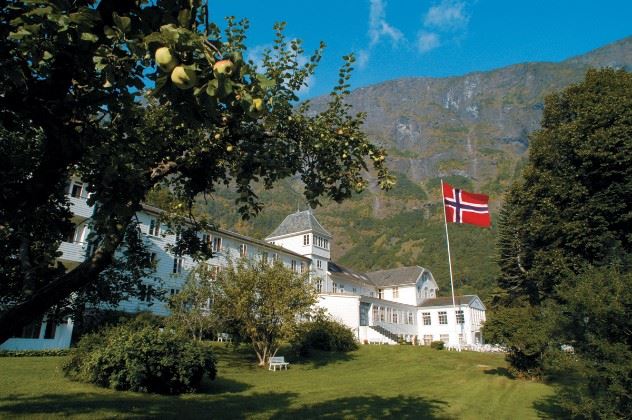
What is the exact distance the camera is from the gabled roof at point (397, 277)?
7175cm

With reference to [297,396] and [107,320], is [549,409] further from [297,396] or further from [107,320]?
[107,320]

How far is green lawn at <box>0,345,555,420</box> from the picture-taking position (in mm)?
12125

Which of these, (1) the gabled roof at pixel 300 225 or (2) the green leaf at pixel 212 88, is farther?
(1) the gabled roof at pixel 300 225

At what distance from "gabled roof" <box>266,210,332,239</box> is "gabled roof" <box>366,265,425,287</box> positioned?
17.4 m

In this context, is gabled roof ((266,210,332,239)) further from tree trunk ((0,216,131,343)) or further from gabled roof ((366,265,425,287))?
tree trunk ((0,216,131,343))

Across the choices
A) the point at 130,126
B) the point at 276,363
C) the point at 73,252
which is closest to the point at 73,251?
the point at 73,252

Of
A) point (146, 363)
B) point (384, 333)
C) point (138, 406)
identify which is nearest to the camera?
point (138, 406)

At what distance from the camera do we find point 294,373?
980 inches

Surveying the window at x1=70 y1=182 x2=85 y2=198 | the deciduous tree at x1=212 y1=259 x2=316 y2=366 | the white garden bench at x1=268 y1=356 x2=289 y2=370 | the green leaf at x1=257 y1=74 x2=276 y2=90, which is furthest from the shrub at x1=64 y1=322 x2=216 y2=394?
the window at x1=70 y1=182 x2=85 y2=198

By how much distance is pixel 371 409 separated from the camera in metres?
13.8

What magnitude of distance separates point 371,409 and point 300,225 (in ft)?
159

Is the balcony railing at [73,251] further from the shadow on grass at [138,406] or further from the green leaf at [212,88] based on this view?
the green leaf at [212,88]

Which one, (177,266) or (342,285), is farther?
(342,285)

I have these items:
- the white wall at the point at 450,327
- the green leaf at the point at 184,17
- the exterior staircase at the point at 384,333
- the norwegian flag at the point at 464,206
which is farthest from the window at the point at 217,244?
the green leaf at the point at 184,17
